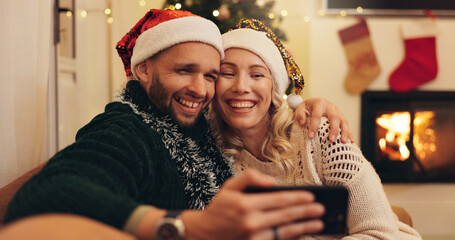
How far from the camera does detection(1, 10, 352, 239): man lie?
2.16 feet

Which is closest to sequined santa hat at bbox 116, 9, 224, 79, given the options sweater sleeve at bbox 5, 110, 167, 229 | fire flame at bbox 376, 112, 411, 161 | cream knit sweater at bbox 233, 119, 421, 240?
sweater sleeve at bbox 5, 110, 167, 229

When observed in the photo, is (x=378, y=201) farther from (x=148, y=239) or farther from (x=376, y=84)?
(x=376, y=84)

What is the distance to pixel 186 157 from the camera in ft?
3.79

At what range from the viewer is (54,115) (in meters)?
2.12

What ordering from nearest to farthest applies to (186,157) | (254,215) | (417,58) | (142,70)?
A: (254,215)
(186,157)
(142,70)
(417,58)

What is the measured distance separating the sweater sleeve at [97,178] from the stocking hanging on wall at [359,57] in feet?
9.02

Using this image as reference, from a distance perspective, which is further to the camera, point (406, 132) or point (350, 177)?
point (406, 132)

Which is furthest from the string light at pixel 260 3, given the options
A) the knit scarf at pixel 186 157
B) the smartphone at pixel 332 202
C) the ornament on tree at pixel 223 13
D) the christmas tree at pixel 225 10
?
the smartphone at pixel 332 202

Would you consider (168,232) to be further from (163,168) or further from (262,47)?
(262,47)

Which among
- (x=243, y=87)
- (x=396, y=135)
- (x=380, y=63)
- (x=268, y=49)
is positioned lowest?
(x=396, y=135)

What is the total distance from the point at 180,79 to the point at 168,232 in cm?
67

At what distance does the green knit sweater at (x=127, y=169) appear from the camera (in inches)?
27.7

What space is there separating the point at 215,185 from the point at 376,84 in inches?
104

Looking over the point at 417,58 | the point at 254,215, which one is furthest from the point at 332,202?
the point at 417,58
